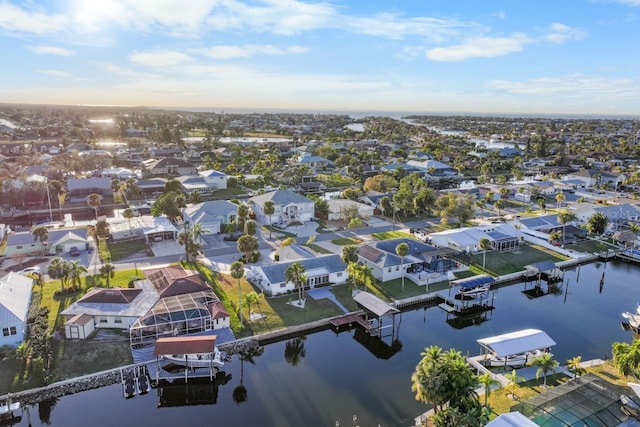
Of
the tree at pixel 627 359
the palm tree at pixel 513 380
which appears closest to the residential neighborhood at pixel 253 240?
the palm tree at pixel 513 380

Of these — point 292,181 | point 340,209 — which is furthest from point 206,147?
point 340,209

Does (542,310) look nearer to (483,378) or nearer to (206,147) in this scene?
(483,378)

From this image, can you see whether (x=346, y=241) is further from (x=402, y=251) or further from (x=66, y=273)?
(x=66, y=273)

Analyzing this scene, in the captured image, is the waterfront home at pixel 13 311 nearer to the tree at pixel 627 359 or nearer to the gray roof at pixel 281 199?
the gray roof at pixel 281 199

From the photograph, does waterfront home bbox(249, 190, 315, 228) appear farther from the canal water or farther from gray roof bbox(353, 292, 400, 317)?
the canal water

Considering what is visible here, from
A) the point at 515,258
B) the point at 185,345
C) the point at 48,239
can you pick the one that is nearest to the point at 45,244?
the point at 48,239

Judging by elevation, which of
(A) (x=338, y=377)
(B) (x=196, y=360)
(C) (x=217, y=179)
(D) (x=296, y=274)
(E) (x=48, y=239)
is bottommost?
(A) (x=338, y=377)

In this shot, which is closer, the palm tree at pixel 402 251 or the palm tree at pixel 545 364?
the palm tree at pixel 545 364
